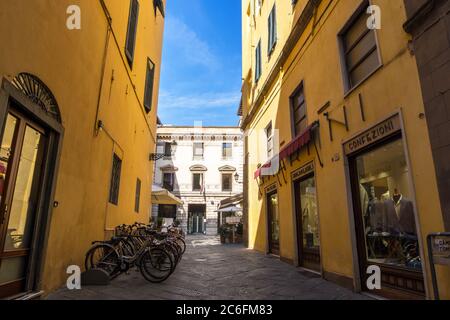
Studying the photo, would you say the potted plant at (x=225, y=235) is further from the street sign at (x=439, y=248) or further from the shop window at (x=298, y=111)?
the street sign at (x=439, y=248)

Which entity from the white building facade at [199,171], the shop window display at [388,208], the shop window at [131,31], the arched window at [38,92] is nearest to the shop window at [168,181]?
the white building facade at [199,171]

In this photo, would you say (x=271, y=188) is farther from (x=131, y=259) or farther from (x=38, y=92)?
(x=38, y=92)

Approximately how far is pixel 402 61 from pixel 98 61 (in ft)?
18.0

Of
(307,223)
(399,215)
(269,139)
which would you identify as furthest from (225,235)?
(399,215)

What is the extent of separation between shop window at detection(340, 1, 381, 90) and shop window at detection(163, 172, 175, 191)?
25174 millimetres

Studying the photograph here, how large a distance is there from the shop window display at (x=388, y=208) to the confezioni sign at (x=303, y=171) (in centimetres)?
163

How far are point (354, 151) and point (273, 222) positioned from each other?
5.67 meters

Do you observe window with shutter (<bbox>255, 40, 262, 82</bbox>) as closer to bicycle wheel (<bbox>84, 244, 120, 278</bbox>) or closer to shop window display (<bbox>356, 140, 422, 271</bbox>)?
shop window display (<bbox>356, 140, 422, 271</bbox>)

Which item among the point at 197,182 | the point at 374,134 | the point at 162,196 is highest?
the point at 197,182

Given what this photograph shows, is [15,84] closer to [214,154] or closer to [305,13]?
[305,13]

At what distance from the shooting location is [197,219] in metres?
28.9

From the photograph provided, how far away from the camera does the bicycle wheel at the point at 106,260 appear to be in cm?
535

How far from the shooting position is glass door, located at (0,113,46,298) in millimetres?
3490

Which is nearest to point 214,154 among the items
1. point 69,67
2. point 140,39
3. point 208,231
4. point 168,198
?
point 208,231
